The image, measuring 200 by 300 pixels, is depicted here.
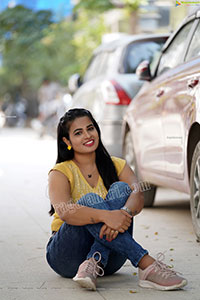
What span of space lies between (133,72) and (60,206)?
6.09 meters

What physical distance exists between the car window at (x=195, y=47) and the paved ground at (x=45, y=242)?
1475 millimetres

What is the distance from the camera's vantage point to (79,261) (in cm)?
467

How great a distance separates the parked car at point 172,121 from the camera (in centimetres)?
605

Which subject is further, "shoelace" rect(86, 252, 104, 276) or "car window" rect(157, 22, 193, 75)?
"car window" rect(157, 22, 193, 75)

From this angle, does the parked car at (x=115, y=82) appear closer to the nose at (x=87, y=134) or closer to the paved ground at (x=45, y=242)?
the paved ground at (x=45, y=242)

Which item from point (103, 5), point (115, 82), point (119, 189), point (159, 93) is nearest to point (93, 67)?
point (115, 82)

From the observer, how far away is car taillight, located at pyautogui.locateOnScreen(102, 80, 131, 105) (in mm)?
10000

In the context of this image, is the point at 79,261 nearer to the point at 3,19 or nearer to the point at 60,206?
the point at 60,206

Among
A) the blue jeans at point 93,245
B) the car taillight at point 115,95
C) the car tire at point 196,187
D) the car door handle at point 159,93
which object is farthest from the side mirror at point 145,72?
the blue jeans at point 93,245

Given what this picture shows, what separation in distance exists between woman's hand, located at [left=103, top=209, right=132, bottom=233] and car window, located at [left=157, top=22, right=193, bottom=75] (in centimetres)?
286

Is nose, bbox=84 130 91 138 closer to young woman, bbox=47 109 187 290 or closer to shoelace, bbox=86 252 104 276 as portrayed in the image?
young woman, bbox=47 109 187 290

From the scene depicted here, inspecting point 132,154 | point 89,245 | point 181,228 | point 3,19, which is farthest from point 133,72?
point 3,19

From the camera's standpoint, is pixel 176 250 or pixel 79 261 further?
pixel 176 250

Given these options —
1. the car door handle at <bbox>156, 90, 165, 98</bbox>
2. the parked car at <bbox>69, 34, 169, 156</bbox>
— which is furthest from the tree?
the car door handle at <bbox>156, 90, 165, 98</bbox>
